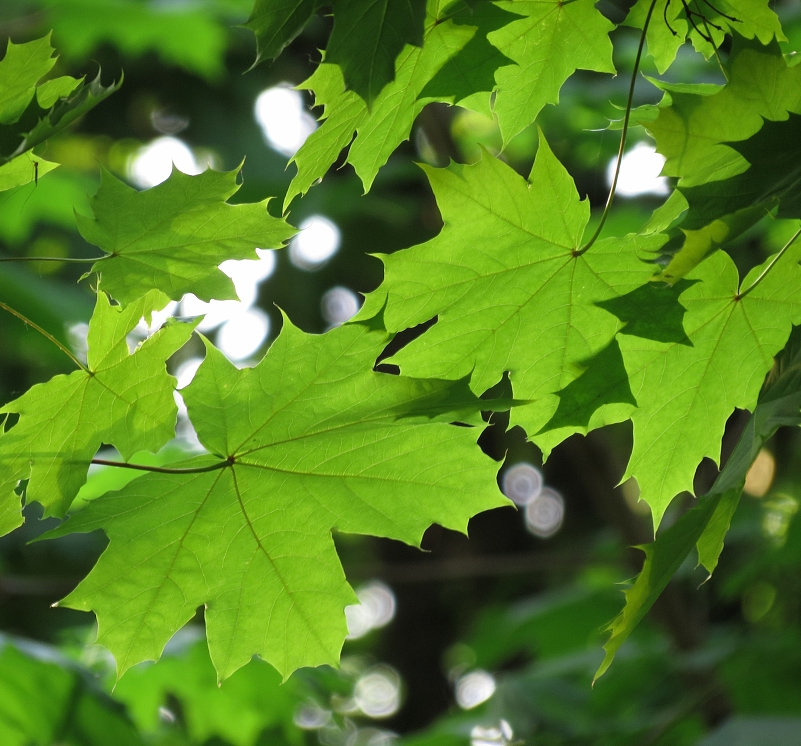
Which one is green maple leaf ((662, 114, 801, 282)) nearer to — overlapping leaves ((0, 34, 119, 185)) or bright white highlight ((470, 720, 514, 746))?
overlapping leaves ((0, 34, 119, 185))

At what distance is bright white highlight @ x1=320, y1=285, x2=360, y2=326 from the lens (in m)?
5.78

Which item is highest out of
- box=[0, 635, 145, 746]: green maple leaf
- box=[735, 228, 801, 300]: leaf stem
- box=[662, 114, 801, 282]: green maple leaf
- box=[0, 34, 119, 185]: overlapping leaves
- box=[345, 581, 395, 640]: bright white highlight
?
box=[662, 114, 801, 282]: green maple leaf

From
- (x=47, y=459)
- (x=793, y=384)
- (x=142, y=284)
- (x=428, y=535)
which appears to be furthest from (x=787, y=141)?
(x=428, y=535)

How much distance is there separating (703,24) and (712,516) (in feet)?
1.90

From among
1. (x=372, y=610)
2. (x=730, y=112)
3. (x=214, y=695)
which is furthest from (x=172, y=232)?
(x=372, y=610)

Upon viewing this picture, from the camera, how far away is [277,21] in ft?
2.56

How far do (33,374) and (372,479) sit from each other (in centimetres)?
519

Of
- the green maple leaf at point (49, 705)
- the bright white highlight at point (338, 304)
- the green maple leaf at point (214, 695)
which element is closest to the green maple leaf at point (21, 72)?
the green maple leaf at point (49, 705)

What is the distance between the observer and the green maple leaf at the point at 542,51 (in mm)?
962

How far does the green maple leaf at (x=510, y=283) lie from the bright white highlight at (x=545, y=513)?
16.0 ft

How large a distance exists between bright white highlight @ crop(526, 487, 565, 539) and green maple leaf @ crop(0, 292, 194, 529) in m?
4.98

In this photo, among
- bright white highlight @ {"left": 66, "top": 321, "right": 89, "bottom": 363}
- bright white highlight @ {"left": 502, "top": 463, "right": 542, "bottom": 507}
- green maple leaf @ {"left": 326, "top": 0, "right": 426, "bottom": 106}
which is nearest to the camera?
green maple leaf @ {"left": 326, "top": 0, "right": 426, "bottom": 106}

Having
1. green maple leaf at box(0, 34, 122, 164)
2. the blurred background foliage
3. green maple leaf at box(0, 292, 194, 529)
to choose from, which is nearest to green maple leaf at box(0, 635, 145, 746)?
the blurred background foliage

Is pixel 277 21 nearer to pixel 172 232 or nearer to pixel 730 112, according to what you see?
pixel 172 232
